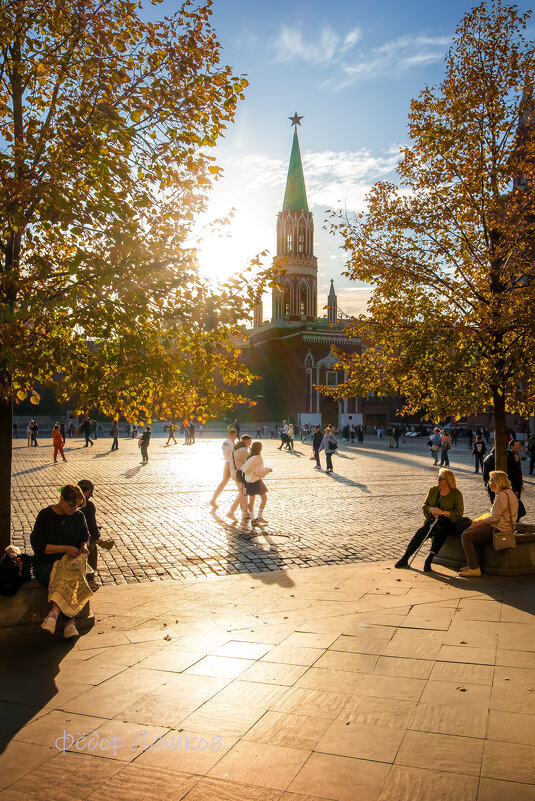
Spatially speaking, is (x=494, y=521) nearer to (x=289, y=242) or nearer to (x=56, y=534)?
(x=56, y=534)

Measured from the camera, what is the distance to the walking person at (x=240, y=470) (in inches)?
464

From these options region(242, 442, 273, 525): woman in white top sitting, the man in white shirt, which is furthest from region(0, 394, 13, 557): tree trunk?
the man in white shirt

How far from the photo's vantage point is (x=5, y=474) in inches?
262

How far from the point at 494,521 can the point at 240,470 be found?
16.4 feet

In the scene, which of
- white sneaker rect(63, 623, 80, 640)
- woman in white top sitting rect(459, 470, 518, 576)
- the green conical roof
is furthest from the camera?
the green conical roof

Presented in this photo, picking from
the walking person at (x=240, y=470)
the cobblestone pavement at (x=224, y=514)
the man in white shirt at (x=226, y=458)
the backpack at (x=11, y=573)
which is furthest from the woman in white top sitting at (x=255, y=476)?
the backpack at (x=11, y=573)

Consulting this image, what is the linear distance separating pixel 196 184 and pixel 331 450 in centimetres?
1618

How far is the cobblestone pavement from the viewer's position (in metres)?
8.76

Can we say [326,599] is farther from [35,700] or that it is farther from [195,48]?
[195,48]

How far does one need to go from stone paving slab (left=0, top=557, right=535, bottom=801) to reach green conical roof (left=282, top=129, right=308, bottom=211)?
243 feet

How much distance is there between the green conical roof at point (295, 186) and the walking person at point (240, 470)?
224 ft

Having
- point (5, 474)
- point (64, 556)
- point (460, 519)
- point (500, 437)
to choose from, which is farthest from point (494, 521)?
point (5, 474)

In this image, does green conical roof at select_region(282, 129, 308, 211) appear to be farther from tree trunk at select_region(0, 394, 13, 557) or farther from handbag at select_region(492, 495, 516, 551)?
tree trunk at select_region(0, 394, 13, 557)

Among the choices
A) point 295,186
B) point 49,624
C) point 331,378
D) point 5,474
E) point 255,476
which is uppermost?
point 295,186
